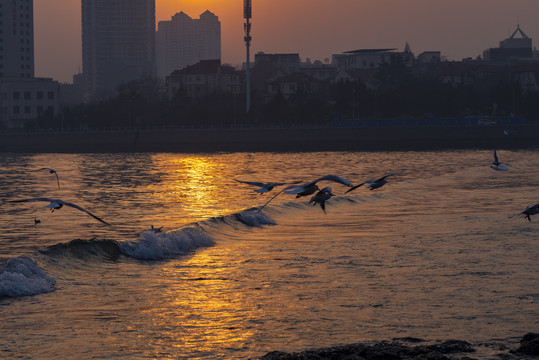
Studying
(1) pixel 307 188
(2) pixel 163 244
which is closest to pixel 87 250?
(2) pixel 163 244

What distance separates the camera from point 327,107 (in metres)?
147

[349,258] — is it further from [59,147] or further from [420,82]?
[420,82]

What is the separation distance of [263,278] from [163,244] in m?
5.96

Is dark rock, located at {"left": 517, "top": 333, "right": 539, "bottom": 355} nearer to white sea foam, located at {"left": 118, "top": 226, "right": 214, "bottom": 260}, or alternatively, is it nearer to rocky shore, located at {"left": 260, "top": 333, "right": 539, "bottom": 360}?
rocky shore, located at {"left": 260, "top": 333, "right": 539, "bottom": 360}

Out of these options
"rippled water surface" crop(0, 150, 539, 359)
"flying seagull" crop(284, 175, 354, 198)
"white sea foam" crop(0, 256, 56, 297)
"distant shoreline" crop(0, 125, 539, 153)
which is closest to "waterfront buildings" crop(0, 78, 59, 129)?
"distant shoreline" crop(0, 125, 539, 153)

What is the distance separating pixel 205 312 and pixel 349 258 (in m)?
6.98

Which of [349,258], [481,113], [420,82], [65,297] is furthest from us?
[420,82]

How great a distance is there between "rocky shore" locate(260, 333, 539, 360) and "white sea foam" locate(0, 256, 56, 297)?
25.3ft

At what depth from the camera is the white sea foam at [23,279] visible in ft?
62.3

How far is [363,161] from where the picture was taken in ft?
302

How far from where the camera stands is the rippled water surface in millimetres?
15133

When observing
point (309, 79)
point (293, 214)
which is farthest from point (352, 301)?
point (309, 79)

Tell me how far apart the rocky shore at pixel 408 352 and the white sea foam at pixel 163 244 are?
11.6 meters

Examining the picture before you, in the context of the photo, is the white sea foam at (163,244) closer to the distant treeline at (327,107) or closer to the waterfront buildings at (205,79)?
the distant treeline at (327,107)
